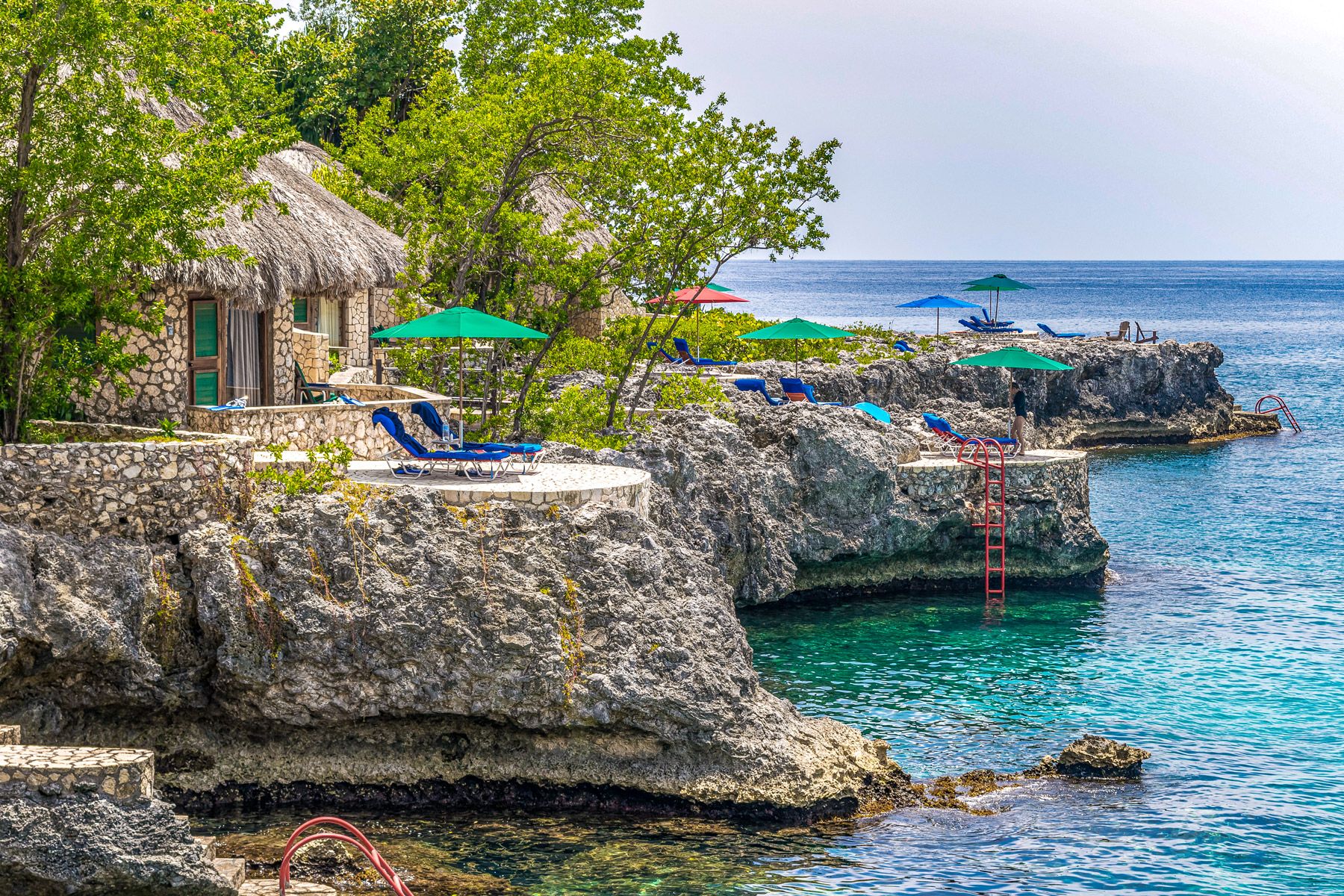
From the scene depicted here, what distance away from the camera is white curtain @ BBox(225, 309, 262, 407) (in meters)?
24.3

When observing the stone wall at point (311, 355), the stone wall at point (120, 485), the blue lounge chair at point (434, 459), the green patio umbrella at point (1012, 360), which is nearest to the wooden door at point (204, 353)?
the stone wall at point (311, 355)

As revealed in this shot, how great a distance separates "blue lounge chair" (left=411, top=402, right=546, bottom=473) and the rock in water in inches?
360

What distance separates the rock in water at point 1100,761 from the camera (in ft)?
66.6

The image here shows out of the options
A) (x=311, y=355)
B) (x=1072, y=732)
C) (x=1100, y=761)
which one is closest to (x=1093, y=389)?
(x=1072, y=732)

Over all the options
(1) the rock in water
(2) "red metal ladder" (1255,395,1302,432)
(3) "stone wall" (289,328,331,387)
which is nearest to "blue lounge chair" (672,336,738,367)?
(3) "stone wall" (289,328,331,387)

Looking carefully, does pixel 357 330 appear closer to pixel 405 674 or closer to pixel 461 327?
pixel 461 327

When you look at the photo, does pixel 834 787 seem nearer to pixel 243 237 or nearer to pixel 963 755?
pixel 963 755

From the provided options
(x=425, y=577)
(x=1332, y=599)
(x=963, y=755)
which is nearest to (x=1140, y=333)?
(x=1332, y=599)

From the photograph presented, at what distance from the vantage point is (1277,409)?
236 ft

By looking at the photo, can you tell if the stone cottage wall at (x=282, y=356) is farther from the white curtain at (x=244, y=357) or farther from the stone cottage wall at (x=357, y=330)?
the stone cottage wall at (x=357, y=330)

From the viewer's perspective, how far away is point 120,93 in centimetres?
1869

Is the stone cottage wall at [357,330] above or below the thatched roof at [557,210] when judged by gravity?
below

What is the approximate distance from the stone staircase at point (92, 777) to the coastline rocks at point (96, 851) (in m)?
0.10

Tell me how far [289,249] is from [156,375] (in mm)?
3515
